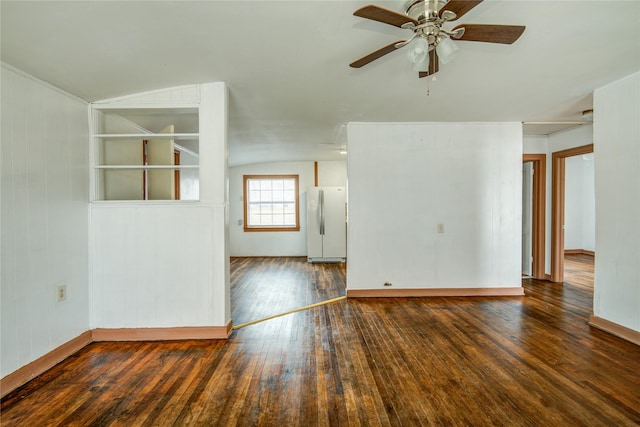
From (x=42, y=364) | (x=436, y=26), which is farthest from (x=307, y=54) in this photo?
(x=42, y=364)

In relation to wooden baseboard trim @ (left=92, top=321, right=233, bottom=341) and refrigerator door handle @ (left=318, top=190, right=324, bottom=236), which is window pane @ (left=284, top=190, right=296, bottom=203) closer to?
refrigerator door handle @ (left=318, top=190, right=324, bottom=236)

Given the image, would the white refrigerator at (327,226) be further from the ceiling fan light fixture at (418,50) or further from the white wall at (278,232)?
the ceiling fan light fixture at (418,50)

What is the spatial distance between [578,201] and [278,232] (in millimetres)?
7639

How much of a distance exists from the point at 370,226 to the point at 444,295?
1.37 meters

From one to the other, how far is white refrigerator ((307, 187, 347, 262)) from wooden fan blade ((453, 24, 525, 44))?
16.2ft

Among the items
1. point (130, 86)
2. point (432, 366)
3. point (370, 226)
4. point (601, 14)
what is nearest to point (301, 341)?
point (432, 366)

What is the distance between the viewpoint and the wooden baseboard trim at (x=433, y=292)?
3.96 metres

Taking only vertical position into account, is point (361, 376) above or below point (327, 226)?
below

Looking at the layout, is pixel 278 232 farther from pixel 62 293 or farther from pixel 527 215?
pixel 527 215

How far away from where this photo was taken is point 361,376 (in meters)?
2.12

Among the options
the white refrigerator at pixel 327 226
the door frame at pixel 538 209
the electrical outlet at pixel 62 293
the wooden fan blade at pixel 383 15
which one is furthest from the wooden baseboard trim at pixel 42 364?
the door frame at pixel 538 209

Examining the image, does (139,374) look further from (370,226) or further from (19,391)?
(370,226)

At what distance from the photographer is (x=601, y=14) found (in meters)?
1.80

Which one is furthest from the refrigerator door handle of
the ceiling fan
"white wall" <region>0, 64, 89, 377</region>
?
the ceiling fan
